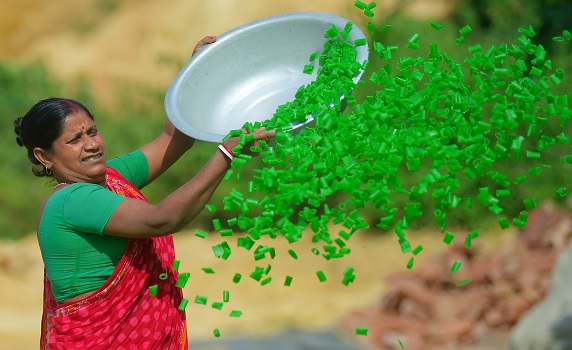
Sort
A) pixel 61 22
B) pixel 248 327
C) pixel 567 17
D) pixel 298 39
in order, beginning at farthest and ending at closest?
pixel 61 22
pixel 567 17
pixel 248 327
pixel 298 39

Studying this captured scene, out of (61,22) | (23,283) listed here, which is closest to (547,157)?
(23,283)

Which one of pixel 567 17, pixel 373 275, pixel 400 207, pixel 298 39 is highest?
pixel 567 17

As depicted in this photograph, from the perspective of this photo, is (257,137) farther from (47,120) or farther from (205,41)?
(205,41)

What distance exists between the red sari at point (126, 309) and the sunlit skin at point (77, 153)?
130mm

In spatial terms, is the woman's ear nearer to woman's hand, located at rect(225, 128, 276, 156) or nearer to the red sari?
the red sari

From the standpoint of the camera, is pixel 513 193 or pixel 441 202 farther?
pixel 513 193

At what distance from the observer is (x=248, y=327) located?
268 inches

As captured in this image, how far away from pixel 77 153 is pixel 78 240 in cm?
24

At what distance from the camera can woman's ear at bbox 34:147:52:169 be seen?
2.78m

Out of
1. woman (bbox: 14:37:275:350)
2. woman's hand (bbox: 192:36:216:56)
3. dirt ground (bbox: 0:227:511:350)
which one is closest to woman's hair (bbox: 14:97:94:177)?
woman (bbox: 14:37:275:350)

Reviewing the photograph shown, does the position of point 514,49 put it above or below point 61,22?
below

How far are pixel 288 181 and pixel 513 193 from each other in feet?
18.1

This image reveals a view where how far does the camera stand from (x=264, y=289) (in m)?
7.58

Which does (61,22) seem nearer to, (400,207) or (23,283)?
(23,283)
